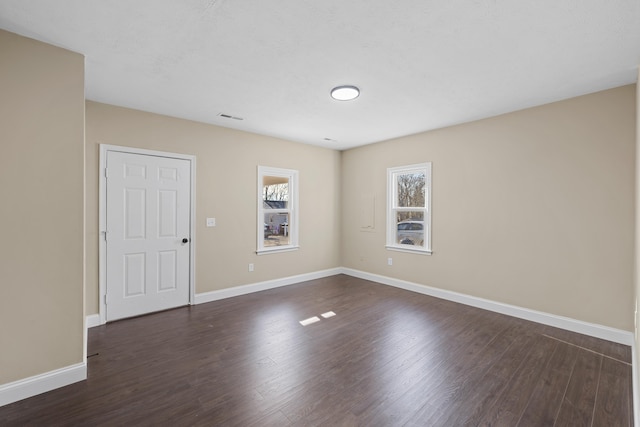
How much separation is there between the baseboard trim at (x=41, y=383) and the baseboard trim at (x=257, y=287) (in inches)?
72.4

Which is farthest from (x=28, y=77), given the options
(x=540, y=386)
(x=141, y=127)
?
(x=540, y=386)

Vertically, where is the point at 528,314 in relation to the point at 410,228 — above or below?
below

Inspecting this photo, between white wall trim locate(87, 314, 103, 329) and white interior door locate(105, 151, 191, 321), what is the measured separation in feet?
0.36

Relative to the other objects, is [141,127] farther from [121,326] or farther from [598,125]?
[598,125]

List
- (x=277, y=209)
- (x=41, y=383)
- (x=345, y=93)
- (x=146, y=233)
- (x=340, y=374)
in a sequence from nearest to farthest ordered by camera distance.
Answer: (x=41, y=383) → (x=340, y=374) → (x=345, y=93) → (x=146, y=233) → (x=277, y=209)

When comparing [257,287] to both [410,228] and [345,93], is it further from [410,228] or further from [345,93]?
[345,93]

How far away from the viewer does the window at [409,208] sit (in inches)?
187

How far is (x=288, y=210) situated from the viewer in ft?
17.6

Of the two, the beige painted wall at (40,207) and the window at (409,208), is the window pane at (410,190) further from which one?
the beige painted wall at (40,207)

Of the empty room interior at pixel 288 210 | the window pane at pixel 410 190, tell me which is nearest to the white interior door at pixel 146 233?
the empty room interior at pixel 288 210

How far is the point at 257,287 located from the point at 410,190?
123 inches

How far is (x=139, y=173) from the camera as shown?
3693 millimetres

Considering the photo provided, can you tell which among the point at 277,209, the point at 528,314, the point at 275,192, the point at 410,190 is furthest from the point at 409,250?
the point at 275,192

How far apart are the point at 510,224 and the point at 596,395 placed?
206cm
